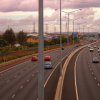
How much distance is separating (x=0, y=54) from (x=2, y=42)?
110 feet

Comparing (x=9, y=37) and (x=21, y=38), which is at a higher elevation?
(x=9, y=37)

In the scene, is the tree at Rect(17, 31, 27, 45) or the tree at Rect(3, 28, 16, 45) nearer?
the tree at Rect(3, 28, 16, 45)

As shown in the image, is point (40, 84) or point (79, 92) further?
point (79, 92)

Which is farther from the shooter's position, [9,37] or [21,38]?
[21,38]

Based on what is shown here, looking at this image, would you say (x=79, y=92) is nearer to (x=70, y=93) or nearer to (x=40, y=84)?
(x=70, y=93)

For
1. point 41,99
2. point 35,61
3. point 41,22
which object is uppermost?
point 41,22

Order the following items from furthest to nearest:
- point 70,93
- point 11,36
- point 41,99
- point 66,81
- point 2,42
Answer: point 11,36 → point 2,42 → point 66,81 → point 70,93 → point 41,99

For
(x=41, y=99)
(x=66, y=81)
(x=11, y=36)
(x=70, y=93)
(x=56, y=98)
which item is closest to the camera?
(x=41, y=99)

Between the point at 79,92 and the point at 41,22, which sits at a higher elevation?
the point at 41,22

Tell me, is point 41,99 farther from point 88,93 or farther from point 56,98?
point 88,93

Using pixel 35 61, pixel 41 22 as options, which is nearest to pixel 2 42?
pixel 35 61

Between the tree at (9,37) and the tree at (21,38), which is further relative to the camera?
the tree at (21,38)

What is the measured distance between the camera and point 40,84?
441 inches

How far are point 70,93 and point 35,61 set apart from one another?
4461cm
